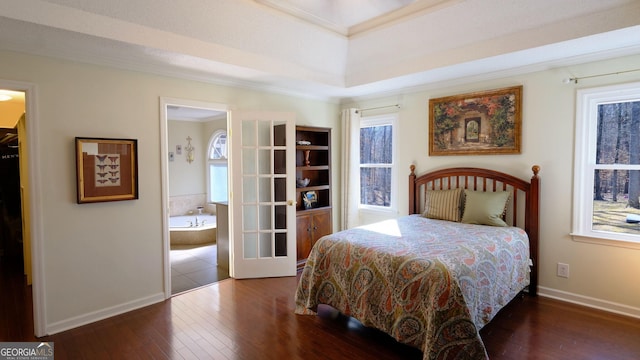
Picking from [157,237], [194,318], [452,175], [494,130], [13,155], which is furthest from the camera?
[13,155]

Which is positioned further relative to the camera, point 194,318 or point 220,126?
point 220,126

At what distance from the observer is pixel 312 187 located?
4.52m

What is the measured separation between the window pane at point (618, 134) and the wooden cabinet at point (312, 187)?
2931mm

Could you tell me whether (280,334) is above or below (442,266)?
below

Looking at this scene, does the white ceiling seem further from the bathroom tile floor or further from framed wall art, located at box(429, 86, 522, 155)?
the bathroom tile floor

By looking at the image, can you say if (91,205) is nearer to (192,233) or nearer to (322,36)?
(322,36)

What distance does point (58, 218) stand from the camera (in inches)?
111

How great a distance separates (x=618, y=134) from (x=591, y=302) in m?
1.57

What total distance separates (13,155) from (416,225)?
5244mm

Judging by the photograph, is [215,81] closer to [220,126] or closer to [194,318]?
[194,318]

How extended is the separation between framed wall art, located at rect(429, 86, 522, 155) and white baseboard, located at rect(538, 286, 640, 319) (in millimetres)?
1446

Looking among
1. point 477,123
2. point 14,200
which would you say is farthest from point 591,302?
point 14,200

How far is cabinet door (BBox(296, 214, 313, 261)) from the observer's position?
437cm

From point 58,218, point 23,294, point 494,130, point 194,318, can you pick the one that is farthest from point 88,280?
point 494,130
